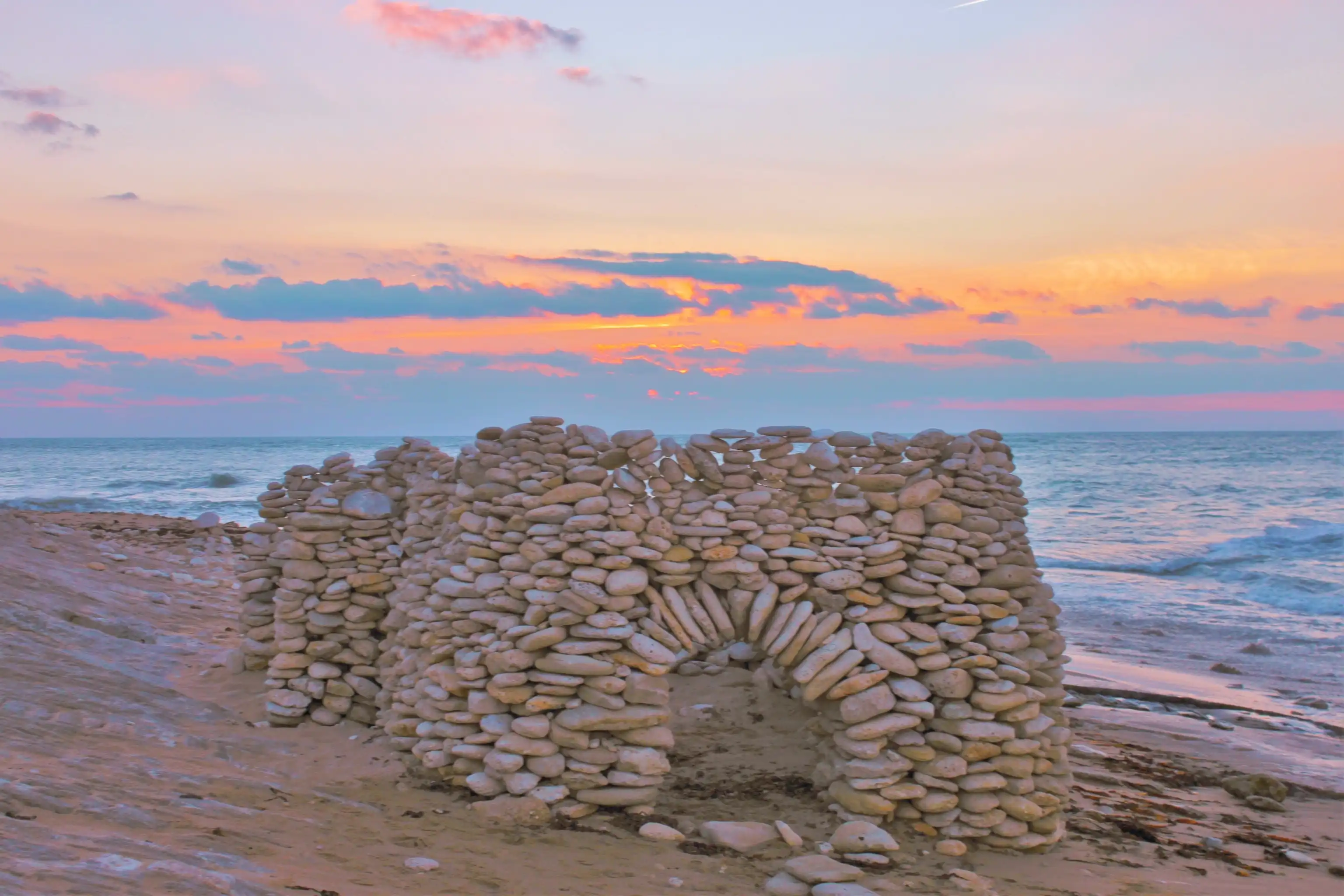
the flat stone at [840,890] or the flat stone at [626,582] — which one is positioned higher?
the flat stone at [626,582]

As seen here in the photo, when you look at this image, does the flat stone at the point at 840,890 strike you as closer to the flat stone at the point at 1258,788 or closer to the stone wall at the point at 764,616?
the stone wall at the point at 764,616

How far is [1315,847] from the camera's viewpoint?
7508 millimetres

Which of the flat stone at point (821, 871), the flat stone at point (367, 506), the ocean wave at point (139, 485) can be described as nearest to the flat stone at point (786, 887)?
the flat stone at point (821, 871)

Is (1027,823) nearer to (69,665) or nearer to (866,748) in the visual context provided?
(866,748)

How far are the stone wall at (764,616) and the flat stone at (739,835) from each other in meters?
0.52

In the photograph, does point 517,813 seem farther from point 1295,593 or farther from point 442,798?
point 1295,593

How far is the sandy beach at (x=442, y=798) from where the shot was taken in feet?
18.4

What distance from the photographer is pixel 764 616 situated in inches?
272

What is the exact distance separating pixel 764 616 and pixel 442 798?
256cm

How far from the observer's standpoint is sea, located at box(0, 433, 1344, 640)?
1884 cm

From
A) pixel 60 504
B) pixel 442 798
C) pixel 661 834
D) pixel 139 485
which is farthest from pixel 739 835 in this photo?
pixel 139 485

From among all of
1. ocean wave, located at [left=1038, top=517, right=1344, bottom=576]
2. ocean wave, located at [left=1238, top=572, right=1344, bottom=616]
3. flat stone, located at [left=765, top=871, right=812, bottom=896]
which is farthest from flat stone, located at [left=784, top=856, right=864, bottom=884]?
ocean wave, located at [left=1038, top=517, right=1344, bottom=576]

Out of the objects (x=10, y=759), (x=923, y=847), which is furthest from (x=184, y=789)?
(x=923, y=847)

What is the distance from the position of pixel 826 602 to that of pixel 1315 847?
13.7 feet
